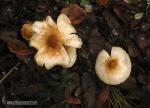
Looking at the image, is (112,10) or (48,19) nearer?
(48,19)

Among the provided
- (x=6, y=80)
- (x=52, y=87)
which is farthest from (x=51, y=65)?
(x=6, y=80)

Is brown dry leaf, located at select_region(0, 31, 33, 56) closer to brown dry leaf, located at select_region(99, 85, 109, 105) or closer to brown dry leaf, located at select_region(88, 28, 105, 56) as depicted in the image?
brown dry leaf, located at select_region(88, 28, 105, 56)

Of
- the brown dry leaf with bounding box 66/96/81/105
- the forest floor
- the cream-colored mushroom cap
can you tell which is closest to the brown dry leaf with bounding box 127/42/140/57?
the forest floor

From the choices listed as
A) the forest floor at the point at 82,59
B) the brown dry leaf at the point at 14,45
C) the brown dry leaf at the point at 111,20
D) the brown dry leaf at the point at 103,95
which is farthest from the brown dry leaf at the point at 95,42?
the brown dry leaf at the point at 14,45

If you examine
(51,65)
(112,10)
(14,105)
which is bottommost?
(14,105)

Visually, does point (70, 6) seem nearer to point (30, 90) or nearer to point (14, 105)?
point (30, 90)

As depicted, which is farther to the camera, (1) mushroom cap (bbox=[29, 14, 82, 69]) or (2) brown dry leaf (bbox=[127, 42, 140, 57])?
(2) brown dry leaf (bbox=[127, 42, 140, 57])
